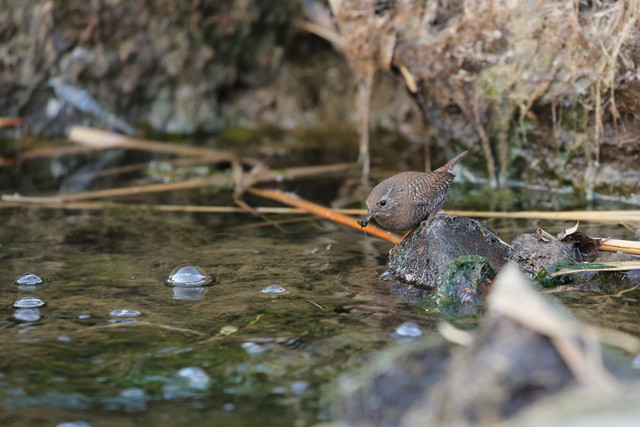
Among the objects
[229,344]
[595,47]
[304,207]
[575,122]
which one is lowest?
[229,344]

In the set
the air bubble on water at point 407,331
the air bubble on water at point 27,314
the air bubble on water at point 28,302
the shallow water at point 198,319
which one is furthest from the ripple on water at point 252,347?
the air bubble on water at point 28,302

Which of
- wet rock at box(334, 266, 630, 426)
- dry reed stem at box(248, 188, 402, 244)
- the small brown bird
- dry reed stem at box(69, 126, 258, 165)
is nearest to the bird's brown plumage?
the small brown bird

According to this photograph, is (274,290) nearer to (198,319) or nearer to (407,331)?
(198,319)

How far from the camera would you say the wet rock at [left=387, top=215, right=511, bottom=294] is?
4203mm

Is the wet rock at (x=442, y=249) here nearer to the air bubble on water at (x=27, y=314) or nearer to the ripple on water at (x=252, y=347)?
the ripple on water at (x=252, y=347)

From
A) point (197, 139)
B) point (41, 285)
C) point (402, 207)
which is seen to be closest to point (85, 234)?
point (41, 285)

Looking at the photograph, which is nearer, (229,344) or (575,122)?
(229,344)

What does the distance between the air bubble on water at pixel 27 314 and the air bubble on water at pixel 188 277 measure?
823mm

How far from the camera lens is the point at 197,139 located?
30.8 ft

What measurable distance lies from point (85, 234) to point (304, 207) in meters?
1.81

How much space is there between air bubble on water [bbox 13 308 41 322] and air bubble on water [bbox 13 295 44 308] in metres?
0.05

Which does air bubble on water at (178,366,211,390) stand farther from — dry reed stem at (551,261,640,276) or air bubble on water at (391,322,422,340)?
dry reed stem at (551,261,640,276)

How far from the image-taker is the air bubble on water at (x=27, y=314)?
376cm

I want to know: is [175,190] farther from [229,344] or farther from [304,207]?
[229,344]
